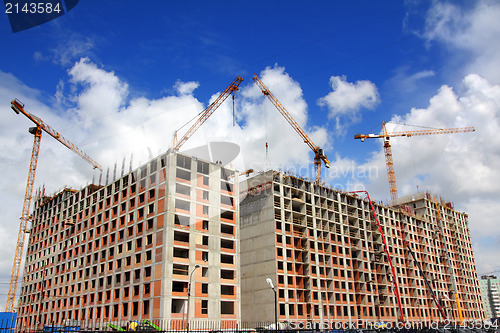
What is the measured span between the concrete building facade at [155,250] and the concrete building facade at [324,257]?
304 inches

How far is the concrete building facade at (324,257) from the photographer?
3280 inches

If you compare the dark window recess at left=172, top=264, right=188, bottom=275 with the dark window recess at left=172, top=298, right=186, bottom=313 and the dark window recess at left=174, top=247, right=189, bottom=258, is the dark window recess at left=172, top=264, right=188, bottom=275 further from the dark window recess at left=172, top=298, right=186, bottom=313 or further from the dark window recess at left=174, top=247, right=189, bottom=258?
the dark window recess at left=172, top=298, right=186, bottom=313

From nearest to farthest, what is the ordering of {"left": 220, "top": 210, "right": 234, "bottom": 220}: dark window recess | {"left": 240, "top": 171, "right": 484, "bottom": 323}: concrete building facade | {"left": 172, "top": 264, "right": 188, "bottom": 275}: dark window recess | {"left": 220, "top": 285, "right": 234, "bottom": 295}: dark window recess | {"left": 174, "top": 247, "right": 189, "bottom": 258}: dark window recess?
{"left": 172, "top": 264, "right": 188, "bottom": 275}: dark window recess → {"left": 174, "top": 247, "right": 189, "bottom": 258}: dark window recess → {"left": 220, "top": 285, "right": 234, "bottom": 295}: dark window recess → {"left": 220, "top": 210, "right": 234, "bottom": 220}: dark window recess → {"left": 240, "top": 171, "right": 484, "bottom": 323}: concrete building facade

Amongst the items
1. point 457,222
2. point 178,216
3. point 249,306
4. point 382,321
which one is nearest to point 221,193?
point 178,216

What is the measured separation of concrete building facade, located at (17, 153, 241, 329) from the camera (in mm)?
70125

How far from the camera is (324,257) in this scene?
303 feet

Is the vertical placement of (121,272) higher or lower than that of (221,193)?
lower

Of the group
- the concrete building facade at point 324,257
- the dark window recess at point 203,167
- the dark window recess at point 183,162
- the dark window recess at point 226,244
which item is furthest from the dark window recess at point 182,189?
the concrete building facade at point 324,257

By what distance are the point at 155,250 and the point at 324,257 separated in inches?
1511

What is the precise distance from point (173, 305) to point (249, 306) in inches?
758

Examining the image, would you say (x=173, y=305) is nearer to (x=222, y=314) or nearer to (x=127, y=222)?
(x=222, y=314)

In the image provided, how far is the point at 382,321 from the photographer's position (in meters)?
97.2

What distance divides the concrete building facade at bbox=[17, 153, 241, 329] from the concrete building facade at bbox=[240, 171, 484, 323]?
772cm

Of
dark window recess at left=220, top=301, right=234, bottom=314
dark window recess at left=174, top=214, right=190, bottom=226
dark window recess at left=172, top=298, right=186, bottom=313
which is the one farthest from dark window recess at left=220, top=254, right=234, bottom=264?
dark window recess at left=172, top=298, right=186, bottom=313
